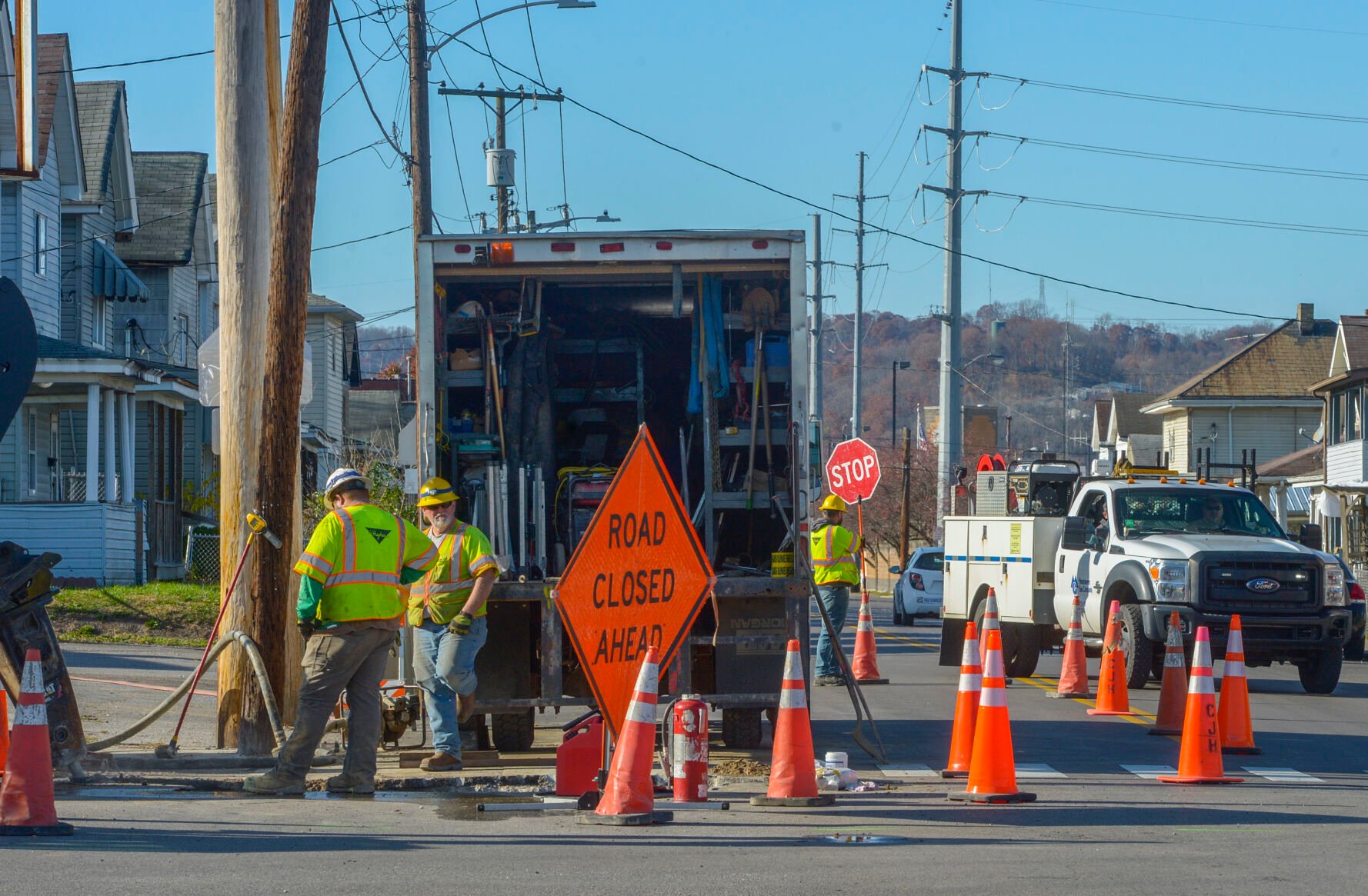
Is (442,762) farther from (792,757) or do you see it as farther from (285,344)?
(285,344)

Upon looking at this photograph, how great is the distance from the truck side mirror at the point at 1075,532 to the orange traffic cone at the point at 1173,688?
4192mm

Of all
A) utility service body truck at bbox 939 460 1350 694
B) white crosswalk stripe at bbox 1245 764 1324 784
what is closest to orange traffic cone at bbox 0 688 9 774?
white crosswalk stripe at bbox 1245 764 1324 784

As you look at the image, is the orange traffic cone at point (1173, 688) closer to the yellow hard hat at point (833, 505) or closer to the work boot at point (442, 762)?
the yellow hard hat at point (833, 505)

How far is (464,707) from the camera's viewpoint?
35.4 feet

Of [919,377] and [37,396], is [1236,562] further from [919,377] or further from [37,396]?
[919,377]

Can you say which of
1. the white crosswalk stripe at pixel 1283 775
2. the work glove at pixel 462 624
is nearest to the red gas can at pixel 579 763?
the work glove at pixel 462 624

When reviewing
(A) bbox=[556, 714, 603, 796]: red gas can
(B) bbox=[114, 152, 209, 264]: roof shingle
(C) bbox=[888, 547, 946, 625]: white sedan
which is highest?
(B) bbox=[114, 152, 209, 264]: roof shingle

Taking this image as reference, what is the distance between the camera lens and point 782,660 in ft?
36.4

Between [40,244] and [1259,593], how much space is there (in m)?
22.0

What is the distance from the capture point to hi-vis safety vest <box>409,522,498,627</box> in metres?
10.7

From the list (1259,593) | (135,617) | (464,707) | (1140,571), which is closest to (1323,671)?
(1259,593)

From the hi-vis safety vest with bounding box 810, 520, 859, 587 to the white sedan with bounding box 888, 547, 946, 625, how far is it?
57.1ft

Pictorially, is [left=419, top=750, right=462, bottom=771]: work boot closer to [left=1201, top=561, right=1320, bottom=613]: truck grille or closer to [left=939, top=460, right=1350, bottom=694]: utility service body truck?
[left=939, top=460, right=1350, bottom=694]: utility service body truck

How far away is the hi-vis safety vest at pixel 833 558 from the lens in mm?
16859
